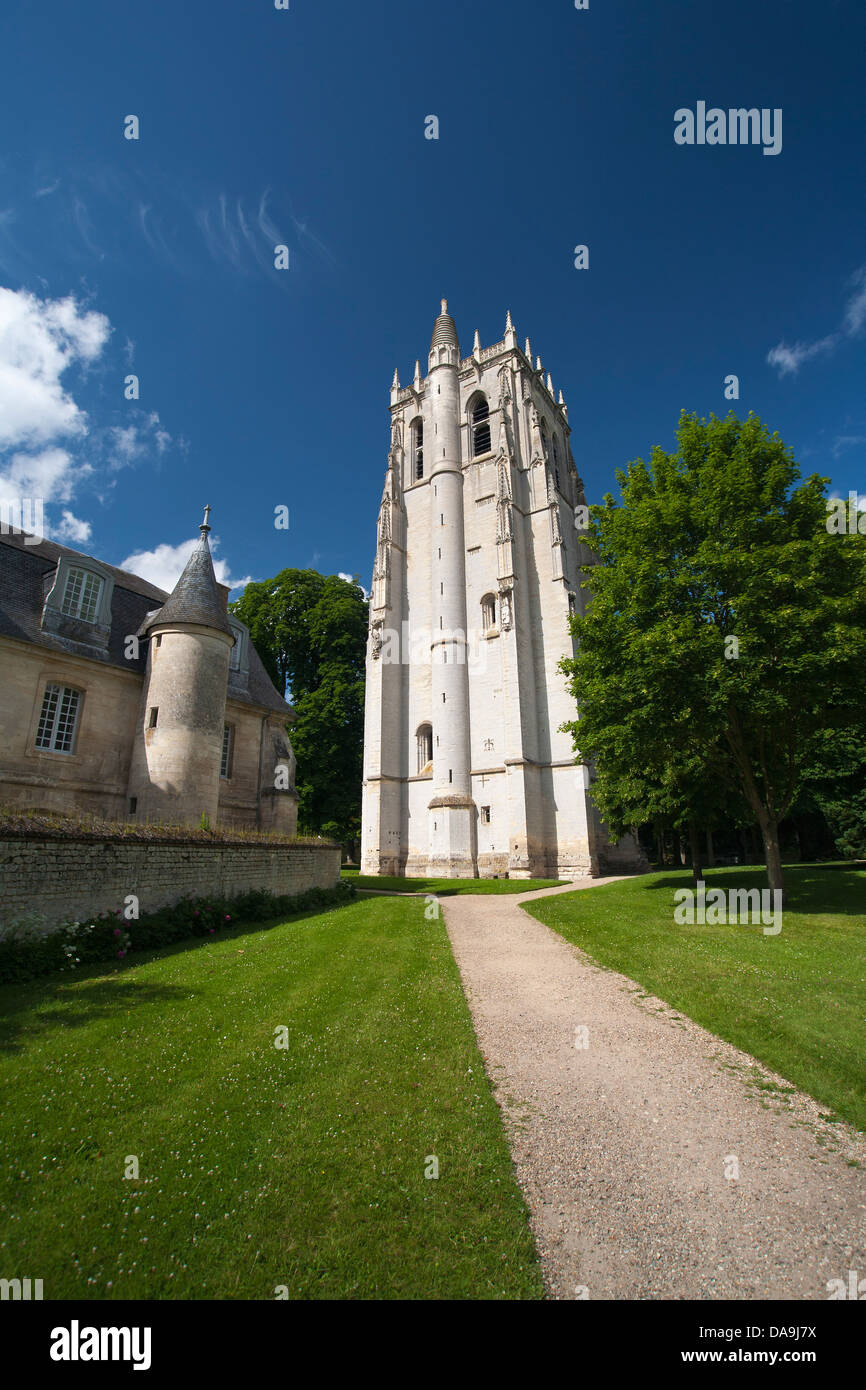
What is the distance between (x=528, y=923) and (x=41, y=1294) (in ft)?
40.4

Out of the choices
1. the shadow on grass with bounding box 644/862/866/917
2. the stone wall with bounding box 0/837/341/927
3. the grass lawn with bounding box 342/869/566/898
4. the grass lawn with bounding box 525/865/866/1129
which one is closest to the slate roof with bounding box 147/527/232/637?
the stone wall with bounding box 0/837/341/927

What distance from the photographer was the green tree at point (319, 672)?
3528cm

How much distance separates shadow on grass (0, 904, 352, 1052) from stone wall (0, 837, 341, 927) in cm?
129

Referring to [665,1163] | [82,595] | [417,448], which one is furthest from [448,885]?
[417,448]

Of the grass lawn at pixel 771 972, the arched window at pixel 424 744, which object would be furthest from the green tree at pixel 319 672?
the grass lawn at pixel 771 972

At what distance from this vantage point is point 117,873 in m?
11.7

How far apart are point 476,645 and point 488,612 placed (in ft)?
7.54

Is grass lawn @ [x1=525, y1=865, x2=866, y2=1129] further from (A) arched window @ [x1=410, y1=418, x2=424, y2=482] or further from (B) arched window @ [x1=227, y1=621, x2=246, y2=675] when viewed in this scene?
(A) arched window @ [x1=410, y1=418, x2=424, y2=482]

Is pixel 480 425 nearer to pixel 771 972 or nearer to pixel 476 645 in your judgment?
pixel 476 645

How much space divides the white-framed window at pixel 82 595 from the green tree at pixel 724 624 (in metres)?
15.8

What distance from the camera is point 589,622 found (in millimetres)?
16344
